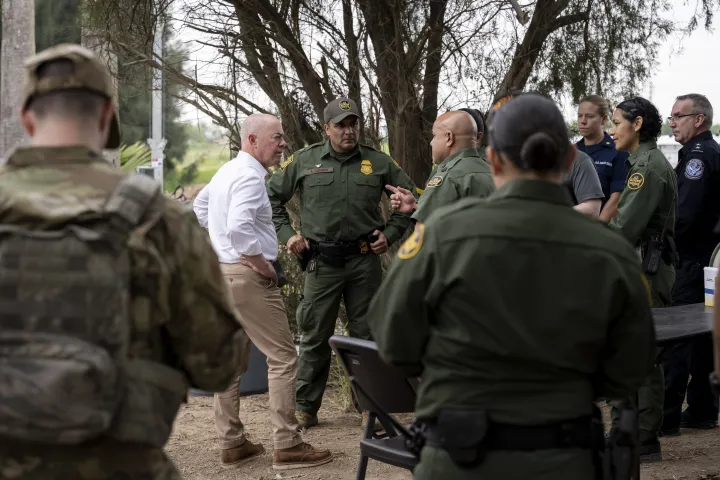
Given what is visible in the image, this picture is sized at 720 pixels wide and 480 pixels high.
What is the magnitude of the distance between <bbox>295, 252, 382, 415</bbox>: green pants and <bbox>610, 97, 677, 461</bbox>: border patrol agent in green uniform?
171 cm

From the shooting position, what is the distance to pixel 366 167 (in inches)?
254

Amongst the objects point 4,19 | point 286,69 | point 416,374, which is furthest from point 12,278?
point 4,19

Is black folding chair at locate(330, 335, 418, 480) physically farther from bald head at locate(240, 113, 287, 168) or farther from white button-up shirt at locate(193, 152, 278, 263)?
bald head at locate(240, 113, 287, 168)

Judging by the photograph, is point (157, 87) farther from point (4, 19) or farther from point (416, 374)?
point (4, 19)

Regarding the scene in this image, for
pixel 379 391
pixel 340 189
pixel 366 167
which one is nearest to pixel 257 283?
pixel 340 189

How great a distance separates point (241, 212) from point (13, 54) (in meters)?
12.2

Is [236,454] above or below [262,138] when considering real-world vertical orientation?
below

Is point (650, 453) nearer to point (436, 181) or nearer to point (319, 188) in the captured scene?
→ point (436, 181)

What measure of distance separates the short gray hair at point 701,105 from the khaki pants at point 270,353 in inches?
122

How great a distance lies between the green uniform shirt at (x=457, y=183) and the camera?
4.85 m

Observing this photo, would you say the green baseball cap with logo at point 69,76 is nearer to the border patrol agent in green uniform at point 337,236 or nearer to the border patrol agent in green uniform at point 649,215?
the border patrol agent in green uniform at point 649,215

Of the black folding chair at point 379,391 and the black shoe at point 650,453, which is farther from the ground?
the black folding chair at point 379,391

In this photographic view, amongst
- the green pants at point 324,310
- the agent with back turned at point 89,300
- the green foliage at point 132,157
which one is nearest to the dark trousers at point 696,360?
the green pants at point 324,310

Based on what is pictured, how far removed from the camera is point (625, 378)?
254 cm
